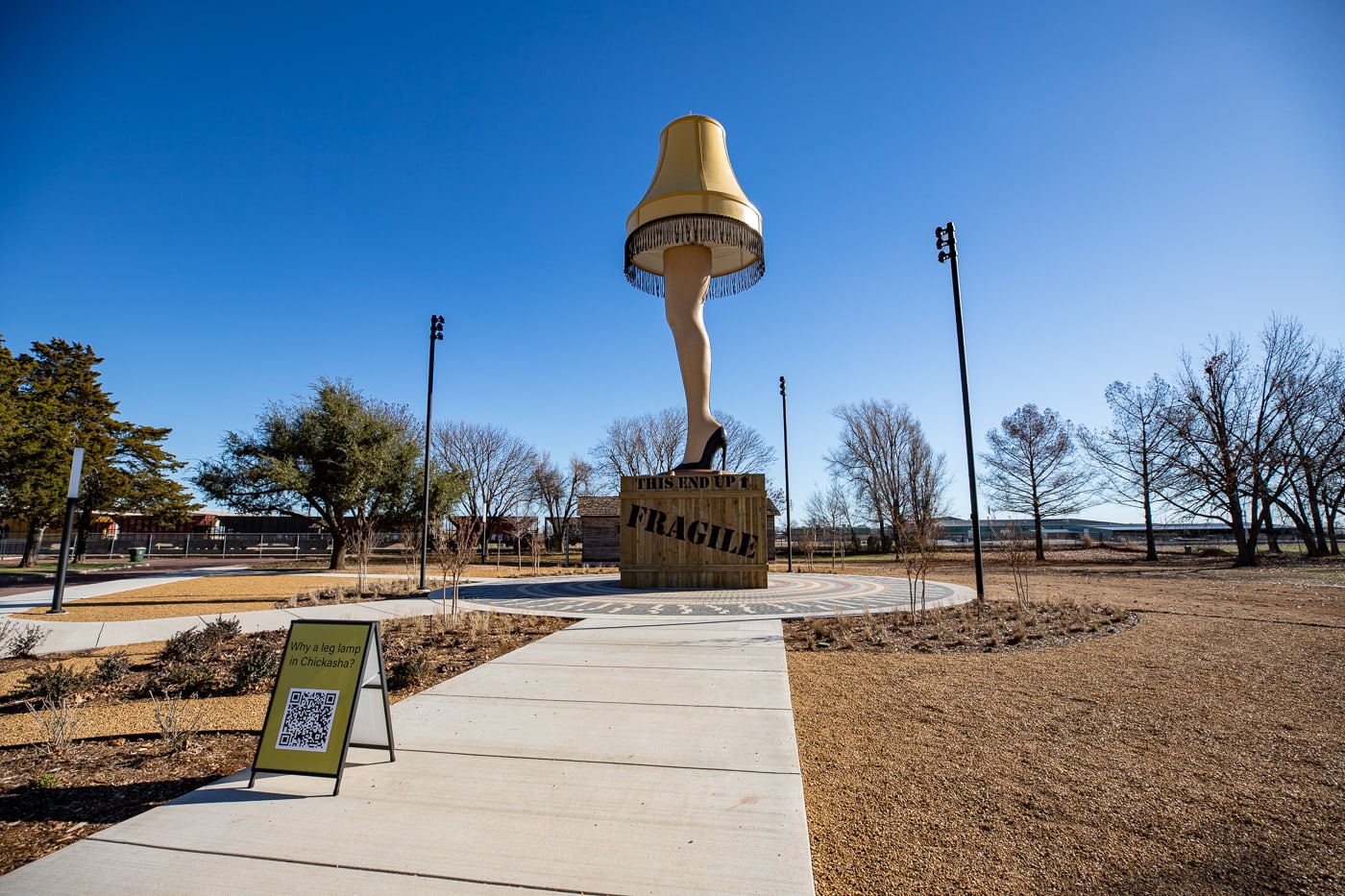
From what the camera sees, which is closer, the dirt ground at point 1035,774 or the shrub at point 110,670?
the dirt ground at point 1035,774

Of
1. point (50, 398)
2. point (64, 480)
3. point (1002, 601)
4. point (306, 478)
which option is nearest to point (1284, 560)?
point (1002, 601)

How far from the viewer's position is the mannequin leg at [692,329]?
16.0 metres

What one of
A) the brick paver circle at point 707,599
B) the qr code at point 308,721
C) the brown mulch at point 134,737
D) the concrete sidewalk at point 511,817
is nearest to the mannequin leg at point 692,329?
the brick paver circle at point 707,599

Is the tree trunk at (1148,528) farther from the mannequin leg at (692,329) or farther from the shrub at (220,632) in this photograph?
the shrub at (220,632)

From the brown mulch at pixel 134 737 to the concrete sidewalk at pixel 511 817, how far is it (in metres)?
0.43

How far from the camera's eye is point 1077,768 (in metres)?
3.97

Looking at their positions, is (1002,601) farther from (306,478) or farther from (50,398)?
(50,398)

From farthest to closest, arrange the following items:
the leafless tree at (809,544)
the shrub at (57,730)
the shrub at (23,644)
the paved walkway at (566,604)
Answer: the leafless tree at (809,544), the paved walkway at (566,604), the shrub at (23,644), the shrub at (57,730)

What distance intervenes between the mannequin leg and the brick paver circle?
3.82 meters

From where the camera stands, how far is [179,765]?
13.5 feet

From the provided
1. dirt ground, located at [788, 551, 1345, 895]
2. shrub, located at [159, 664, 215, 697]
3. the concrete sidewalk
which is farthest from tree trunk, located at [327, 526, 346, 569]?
dirt ground, located at [788, 551, 1345, 895]

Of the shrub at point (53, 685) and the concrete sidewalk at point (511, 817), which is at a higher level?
the shrub at point (53, 685)

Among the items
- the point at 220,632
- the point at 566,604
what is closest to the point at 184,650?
the point at 220,632

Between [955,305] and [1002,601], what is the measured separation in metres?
5.93
